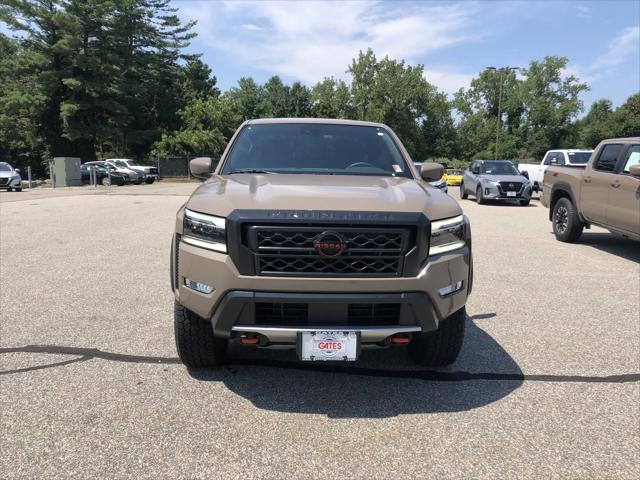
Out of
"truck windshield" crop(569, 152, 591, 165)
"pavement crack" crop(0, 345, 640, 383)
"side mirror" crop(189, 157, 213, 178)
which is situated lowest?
"pavement crack" crop(0, 345, 640, 383)

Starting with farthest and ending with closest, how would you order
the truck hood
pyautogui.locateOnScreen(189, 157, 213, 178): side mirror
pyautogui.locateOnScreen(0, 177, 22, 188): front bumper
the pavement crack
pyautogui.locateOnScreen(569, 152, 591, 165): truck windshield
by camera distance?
pyautogui.locateOnScreen(0, 177, 22, 188): front bumper < pyautogui.locateOnScreen(569, 152, 591, 165): truck windshield < pyautogui.locateOnScreen(189, 157, 213, 178): side mirror < the pavement crack < the truck hood

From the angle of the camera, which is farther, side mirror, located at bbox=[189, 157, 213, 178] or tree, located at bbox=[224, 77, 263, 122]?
tree, located at bbox=[224, 77, 263, 122]

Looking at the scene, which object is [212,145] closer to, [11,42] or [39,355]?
[11,42]

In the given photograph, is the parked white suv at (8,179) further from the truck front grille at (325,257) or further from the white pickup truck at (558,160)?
the truck front grille at (325,257)

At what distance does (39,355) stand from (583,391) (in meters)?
3.92

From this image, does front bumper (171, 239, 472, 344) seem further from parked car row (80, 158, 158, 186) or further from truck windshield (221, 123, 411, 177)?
parked car row (80, 158, 158, 186)

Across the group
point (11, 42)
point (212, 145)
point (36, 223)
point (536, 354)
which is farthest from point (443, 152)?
point (536, 354)

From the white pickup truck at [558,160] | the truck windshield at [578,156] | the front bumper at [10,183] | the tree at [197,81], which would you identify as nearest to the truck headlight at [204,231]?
the white pickup truck at [558,160]

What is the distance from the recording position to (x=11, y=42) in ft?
130

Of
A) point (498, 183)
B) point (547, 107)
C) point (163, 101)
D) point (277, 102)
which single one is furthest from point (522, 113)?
point (498, 183)

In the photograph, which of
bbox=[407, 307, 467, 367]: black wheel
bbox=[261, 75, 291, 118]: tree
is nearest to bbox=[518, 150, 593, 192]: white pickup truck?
bbox=[407, 307, 467, 367]: black wheel

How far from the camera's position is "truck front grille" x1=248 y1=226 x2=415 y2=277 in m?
2.81

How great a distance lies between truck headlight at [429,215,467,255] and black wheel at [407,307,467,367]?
50 cm

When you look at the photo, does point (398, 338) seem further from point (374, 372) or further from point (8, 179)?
point (8, 179)
